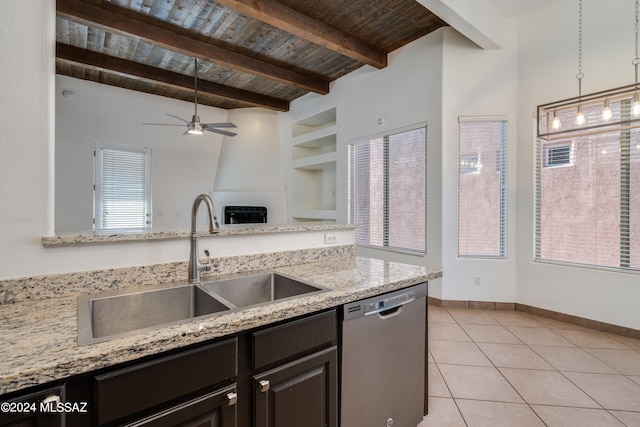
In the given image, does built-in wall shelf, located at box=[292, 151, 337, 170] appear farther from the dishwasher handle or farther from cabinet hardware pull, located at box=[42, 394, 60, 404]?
cabinet hardware pull, located at box=[42, 394, 60, 404]

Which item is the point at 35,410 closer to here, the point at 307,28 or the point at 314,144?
the point at 307,28

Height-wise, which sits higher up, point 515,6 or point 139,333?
point 515,6

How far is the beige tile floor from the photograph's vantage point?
1.80 meters

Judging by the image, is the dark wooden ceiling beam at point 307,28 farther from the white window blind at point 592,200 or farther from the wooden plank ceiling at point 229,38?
the white window blind at point 592,200

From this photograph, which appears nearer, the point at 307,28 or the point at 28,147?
the point at 28,147

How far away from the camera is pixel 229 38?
3.92 m

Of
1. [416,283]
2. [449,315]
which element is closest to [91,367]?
Result: [416,283]

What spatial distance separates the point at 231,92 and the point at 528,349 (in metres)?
5.72

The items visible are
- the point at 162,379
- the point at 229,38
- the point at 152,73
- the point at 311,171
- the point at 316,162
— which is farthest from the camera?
the point at 311,171

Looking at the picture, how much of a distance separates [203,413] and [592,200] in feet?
12.6

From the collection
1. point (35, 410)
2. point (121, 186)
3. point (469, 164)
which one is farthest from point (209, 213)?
point (121, 186)

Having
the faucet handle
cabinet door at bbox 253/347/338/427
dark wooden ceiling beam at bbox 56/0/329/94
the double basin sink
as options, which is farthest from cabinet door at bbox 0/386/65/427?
dark wooden ceiling beam at bbox 56/0/329/94

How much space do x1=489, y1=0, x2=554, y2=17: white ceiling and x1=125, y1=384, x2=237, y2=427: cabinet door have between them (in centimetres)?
427

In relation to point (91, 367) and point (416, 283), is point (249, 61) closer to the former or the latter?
point (416, 283)
